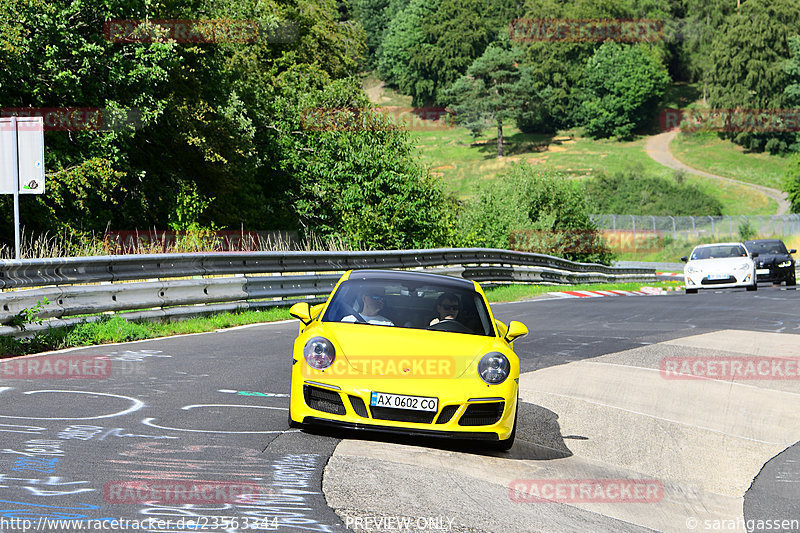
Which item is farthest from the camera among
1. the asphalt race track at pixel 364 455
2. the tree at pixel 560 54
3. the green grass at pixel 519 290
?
the tree at pixel 560 54

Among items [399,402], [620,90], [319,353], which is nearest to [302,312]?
[319,353]

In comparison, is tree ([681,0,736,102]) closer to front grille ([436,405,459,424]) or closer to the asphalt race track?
the asphalt race track

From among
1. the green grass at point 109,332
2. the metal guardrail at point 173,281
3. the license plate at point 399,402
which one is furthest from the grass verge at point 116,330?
the license plate at point 399,402

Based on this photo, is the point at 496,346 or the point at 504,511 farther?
the point at 496,346

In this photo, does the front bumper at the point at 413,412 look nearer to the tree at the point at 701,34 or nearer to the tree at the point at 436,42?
the tree at the point at 436,42

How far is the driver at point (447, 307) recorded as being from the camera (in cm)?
805

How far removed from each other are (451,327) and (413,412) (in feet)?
3.63

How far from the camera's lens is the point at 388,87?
552 ft

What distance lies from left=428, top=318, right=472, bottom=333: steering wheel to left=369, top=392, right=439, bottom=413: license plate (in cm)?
99

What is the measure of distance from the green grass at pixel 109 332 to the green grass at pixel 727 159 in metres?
96.5

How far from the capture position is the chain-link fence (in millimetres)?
66250

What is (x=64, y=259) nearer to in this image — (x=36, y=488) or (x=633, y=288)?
(x=36, y=488)

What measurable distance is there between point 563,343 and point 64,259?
7163 mm

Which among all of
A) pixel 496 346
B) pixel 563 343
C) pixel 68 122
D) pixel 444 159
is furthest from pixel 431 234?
pixel 444 159
